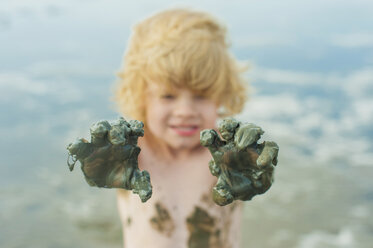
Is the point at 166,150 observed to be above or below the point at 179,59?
below

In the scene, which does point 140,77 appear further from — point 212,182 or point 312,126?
point 312,126

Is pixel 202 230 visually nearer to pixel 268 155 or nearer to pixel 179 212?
pixel 179 212

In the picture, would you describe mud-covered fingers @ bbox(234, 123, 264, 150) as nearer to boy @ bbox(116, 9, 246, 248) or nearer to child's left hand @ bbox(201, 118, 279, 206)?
child's left hand @ bbox(201, 118, 279, 206)

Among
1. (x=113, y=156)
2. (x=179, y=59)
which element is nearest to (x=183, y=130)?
(x=179, y=59)

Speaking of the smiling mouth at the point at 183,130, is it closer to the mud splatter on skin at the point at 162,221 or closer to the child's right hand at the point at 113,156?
the mud splatter on skin at the point at 162,221

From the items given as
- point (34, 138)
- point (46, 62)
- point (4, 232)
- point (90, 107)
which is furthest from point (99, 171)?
point (46, 62)

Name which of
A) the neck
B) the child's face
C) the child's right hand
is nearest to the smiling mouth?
the child's face

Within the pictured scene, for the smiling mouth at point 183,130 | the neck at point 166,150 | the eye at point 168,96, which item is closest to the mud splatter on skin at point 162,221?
the neck at point 166,150
